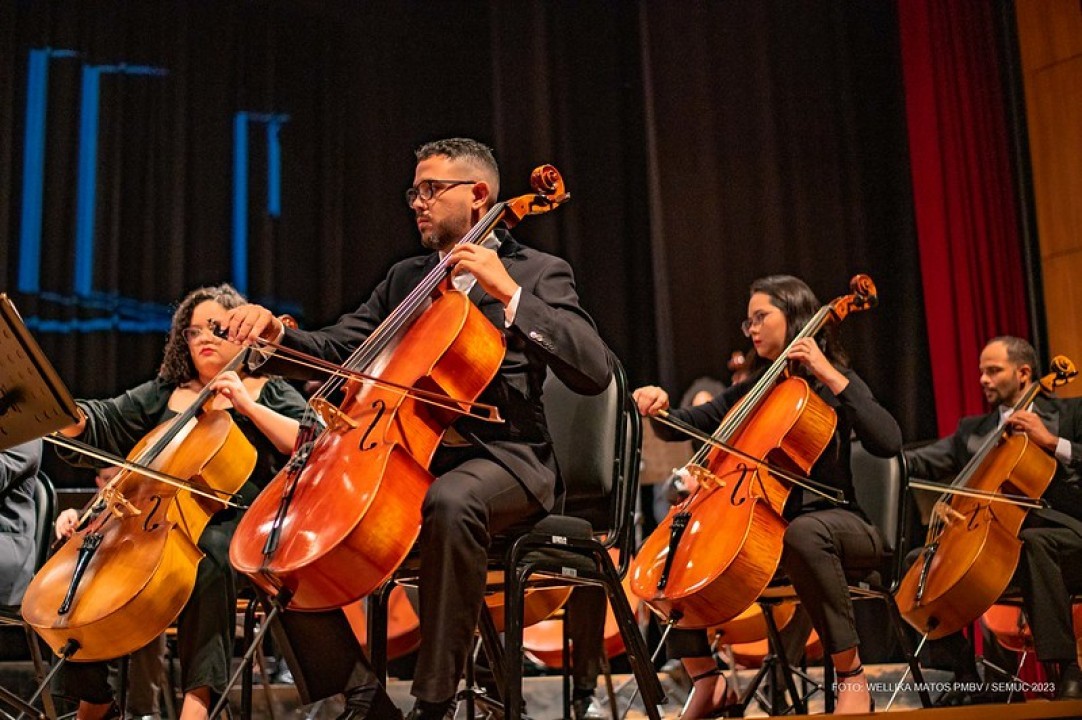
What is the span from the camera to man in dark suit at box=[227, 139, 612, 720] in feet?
6.42

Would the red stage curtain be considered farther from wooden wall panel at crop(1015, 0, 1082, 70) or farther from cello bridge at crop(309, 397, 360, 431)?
cello bridge at crop(309, 397, 360, 431)

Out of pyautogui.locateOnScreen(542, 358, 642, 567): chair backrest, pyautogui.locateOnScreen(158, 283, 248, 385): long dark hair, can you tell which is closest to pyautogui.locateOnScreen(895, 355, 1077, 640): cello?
pyautogui.locateOnScreen(542, 358, 642, 567): chair backrest

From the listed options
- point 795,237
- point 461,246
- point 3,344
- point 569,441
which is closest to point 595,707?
point 569,441

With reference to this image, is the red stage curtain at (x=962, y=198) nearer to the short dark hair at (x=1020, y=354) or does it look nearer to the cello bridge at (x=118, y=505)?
the short dark hair at (x=1020, y=354)

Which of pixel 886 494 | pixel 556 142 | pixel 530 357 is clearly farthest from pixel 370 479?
pixel 556 142

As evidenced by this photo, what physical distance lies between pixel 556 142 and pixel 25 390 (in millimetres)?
4004

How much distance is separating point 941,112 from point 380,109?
2.62 metres

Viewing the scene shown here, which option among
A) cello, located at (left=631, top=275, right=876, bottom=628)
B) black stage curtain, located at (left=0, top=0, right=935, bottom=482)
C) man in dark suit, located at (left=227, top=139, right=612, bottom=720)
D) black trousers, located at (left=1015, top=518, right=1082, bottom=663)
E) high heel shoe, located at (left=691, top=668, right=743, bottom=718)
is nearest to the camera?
man in dark suit, located at (left=227, top=139, right=612, bottom=720)

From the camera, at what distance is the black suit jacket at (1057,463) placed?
12.1 ft

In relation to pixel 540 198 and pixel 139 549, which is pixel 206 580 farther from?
pixel 540 198

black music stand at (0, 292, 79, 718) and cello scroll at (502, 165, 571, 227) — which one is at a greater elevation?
cello scroll at (502, 165, 571, 227)

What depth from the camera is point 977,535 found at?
10.7ft

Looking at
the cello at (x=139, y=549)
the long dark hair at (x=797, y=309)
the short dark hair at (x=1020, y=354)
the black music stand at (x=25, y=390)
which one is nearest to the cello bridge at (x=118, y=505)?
the cello at (x=139, y=549)

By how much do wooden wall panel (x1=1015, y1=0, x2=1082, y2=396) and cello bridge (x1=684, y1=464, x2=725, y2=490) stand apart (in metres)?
2.89
